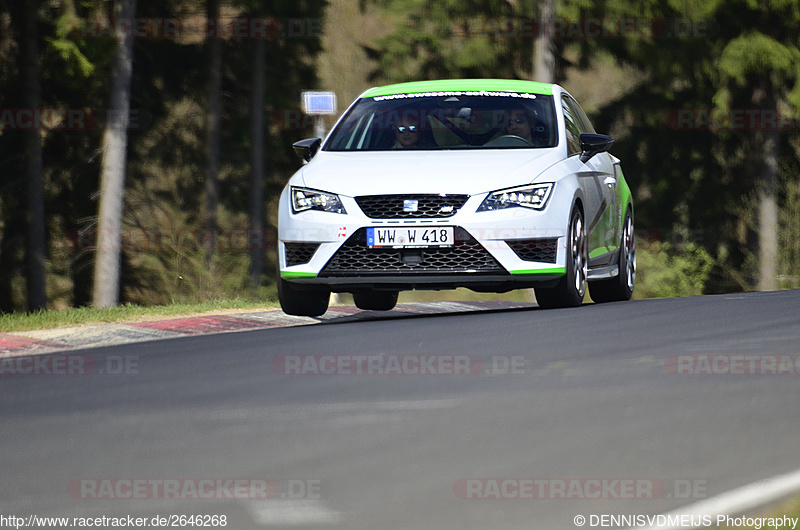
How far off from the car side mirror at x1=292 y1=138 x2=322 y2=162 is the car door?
2239mm

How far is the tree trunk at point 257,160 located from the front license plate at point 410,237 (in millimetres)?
23615

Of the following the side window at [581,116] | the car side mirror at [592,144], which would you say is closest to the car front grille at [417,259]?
the car side mirror at [592,144]

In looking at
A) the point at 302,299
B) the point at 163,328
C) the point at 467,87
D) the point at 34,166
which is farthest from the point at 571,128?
the point at 34,166

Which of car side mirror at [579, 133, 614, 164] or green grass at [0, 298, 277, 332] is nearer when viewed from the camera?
car side mirror at [579, 133, 614, 164]

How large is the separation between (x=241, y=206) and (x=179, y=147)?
2361mm

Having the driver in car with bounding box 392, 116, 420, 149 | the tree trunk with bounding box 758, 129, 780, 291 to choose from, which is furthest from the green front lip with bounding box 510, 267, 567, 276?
the tree trunk with bounding box 758, 129, 780, 291

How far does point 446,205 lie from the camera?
973 cm

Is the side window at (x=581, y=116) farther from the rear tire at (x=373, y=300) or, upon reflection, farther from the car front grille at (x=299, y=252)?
the car front grille at (x=299, y=252)

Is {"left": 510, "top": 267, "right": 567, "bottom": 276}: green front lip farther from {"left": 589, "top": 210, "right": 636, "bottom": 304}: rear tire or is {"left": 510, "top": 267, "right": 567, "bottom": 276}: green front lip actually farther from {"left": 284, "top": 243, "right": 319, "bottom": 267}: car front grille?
{"left": 589, "top": 210, "right": 636, "bottom": 304}: rear tire

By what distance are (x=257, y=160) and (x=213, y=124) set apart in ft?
4.88

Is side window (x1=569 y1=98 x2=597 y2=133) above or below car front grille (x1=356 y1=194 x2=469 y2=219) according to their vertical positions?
above

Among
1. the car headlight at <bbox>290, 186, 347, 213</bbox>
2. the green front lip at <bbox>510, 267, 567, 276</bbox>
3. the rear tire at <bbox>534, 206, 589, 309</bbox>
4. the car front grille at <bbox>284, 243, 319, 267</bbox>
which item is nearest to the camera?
the green front lip at <bbox>510, 267, 567, 276</bbox>

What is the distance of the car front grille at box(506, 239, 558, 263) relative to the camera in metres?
9.80

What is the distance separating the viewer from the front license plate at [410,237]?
9.73 meters
